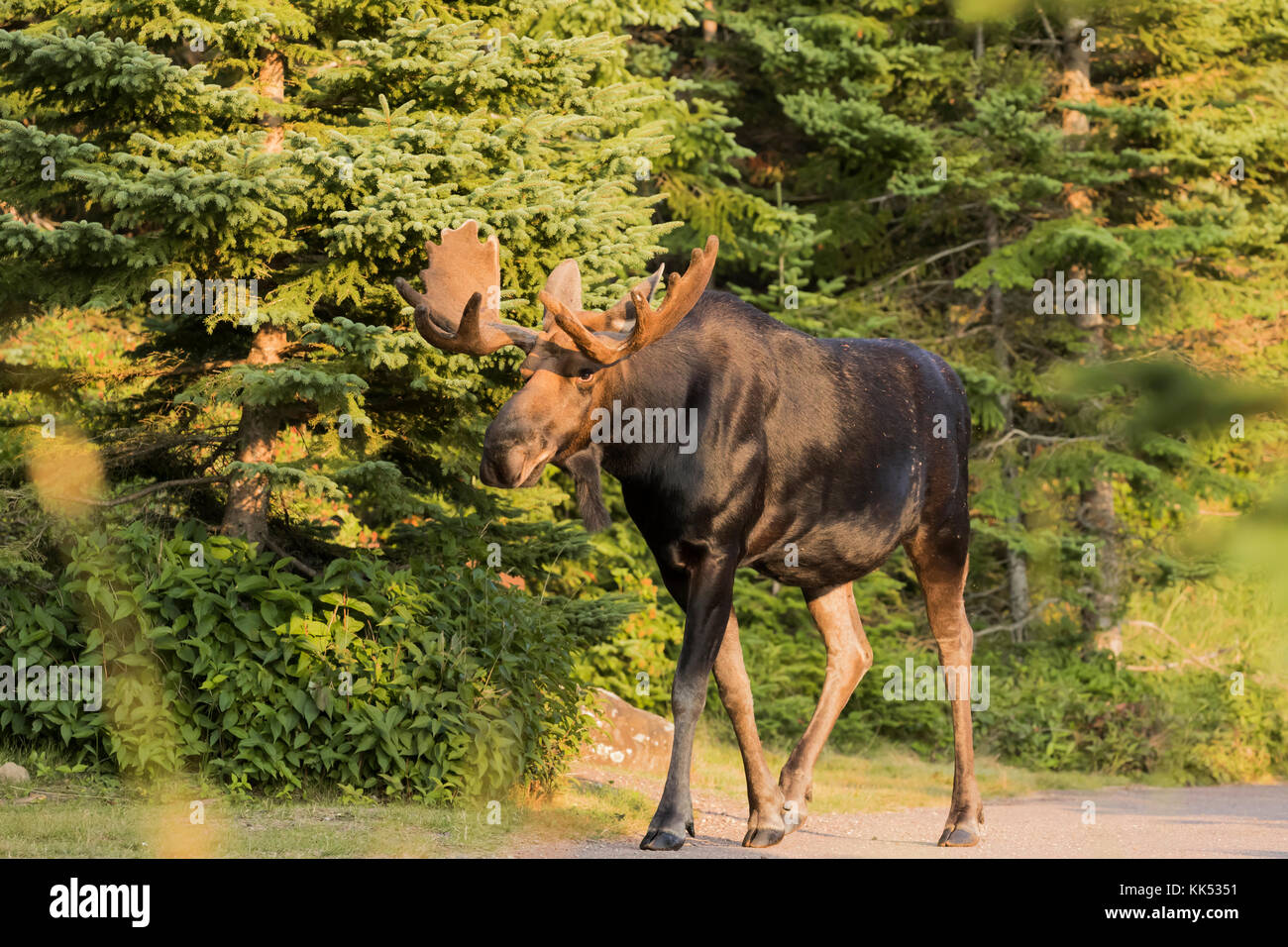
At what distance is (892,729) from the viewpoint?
15711 mm

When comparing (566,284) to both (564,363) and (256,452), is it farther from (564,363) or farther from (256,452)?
(256,452)

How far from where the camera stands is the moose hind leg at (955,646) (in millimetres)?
7660

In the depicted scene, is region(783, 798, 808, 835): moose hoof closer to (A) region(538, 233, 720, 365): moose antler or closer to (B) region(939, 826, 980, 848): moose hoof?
(B) region(939, 826, 980, 848): moose hoof

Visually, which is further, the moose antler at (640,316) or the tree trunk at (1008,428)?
the tree trunk at (1008,428)

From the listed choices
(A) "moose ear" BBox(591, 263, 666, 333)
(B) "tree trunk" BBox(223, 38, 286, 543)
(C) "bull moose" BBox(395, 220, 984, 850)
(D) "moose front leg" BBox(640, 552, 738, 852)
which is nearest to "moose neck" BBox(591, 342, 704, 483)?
(C) "bull moose" BBox(395, 220, 984, 850)

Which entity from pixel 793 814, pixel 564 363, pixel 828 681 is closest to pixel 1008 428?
pixel 828 681

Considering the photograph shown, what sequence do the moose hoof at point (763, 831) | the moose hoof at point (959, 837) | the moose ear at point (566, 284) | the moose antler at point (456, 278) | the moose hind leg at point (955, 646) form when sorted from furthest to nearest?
1. the moose hind leg at point (955, 646)
2. the moose hoof at point (959, 837)
3. the moose ear at point (566, 284)
4. the moose antler at point (456, 278)
5. the moose hoof at point (763, 831)

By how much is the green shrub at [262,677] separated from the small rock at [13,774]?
28 cm

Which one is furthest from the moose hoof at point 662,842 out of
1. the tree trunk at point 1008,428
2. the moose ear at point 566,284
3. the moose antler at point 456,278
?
the tree trunk at point 1008,428

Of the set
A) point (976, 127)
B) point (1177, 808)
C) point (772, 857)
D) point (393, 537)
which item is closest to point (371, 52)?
point (393, 537)

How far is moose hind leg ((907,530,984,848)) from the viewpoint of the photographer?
7.66 m

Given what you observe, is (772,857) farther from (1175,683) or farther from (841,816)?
(1175,683)

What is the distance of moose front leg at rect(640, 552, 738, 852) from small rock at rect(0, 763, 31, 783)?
3495 millimetres

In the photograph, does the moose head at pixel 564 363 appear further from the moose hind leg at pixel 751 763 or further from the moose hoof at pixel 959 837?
the moose hoof at pixel 959 837
